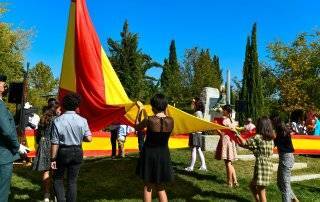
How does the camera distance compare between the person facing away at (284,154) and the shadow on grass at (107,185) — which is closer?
the person facing away at (284,154)

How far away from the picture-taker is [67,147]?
7402mm

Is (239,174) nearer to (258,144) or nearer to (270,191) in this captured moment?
(270,191)

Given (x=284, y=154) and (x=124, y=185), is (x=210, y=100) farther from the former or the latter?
(x=284, y=154)

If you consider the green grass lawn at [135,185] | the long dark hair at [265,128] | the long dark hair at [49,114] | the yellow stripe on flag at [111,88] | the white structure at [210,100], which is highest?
the white structure at [210,100]

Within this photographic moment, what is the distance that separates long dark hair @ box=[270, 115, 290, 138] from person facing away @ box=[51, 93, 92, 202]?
3800mm

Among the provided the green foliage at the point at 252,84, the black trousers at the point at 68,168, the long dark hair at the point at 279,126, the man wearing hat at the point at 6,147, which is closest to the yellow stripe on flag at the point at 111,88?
the black trousers at the point at 68,168

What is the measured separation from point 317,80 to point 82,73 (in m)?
41.5

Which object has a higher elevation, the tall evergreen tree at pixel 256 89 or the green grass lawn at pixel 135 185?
the tall evergreen tree at pixel 256 89

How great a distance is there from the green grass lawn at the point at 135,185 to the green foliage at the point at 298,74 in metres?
36.4

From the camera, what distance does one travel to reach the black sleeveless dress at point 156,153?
7.38 meters

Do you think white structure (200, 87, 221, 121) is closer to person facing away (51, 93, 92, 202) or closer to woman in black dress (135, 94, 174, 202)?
woman in black dress (135, 94, 174, 202)

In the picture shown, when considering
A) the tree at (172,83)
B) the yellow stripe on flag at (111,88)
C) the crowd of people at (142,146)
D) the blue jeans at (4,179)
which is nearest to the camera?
the blue jeans at (4,179)

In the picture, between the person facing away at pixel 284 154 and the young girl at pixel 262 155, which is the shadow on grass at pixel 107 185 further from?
the person facing away at pixel 284 154

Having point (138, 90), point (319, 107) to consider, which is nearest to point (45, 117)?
point (138, 90)
